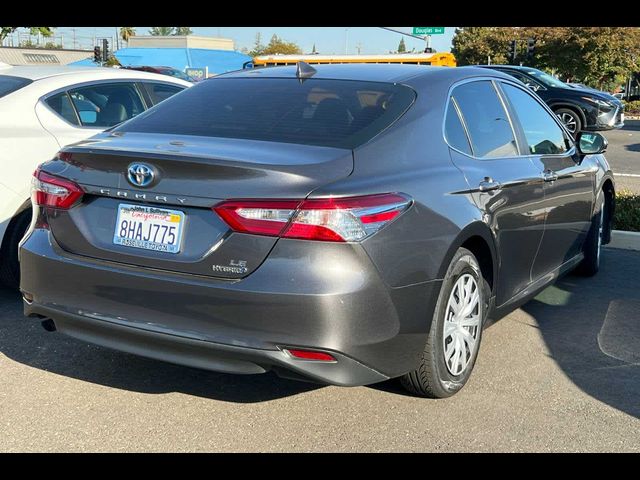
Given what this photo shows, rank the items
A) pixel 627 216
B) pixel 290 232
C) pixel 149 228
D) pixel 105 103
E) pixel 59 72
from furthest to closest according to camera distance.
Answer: pixel 627 216
pixel 105 103
pixel 59 72
pixel 149 228
pixel 290 232

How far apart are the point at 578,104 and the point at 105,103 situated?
523 inches

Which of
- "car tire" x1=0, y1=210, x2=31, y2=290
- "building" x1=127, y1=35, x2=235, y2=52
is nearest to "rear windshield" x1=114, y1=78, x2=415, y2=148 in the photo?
"car tire" x1=0, y1=210, x2=31, y2=290

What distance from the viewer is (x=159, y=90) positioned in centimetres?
662

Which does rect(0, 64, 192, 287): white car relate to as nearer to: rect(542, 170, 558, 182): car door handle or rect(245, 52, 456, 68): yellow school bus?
rect(542, 170, 558, 182): car door handle

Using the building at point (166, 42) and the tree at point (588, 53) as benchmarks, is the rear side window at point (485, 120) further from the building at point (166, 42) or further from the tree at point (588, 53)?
the building at point (166, 42)

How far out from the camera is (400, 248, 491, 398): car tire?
3.53 m

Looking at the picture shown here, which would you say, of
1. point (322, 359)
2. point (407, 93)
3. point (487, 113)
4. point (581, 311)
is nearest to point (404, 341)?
point (322, 359)

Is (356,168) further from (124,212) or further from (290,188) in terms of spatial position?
(124,212)

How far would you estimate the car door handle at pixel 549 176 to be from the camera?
186 inches

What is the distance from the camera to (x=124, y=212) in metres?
3.28

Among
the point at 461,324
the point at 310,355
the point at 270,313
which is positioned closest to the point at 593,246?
the point at 461,324

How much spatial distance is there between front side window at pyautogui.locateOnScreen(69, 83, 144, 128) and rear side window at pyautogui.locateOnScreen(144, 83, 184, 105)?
0.48 feet

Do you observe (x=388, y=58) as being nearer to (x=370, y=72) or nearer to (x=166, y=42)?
→ (x=370, y=72)
